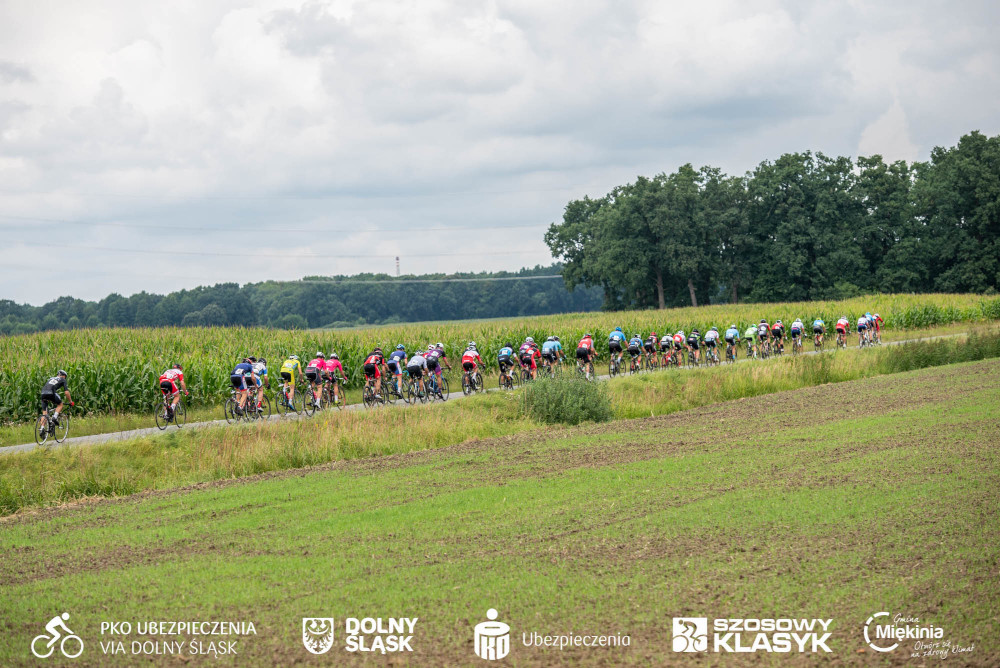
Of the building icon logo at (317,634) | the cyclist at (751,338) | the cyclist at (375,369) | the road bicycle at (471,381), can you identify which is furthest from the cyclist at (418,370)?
the building icon logo at (317,634)

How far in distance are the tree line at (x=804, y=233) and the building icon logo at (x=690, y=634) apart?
92.0m

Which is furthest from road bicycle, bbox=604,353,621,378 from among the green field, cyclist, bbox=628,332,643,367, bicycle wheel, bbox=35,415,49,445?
bicycle wheel, bbox=35,415,49,445

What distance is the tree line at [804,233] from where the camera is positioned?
98562mm

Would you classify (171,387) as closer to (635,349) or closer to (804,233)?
(635,349)

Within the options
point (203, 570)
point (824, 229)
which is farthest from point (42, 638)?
point (824, 229)

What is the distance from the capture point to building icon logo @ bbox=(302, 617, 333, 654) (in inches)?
289

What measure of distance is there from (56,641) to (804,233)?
3939 inches

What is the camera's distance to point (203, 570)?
9.73 m

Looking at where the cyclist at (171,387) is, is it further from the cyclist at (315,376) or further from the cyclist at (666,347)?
the cyclist at (666,347)

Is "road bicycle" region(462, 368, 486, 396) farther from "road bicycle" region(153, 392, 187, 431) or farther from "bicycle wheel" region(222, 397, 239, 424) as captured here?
"road bicycle" region(153, 392, 187, 431)

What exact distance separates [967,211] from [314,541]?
104176 mm

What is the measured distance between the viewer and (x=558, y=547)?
9.83 meters

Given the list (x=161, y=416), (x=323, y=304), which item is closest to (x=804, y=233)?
(x=323, y=304)

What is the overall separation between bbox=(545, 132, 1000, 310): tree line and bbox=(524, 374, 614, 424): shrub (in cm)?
7505
